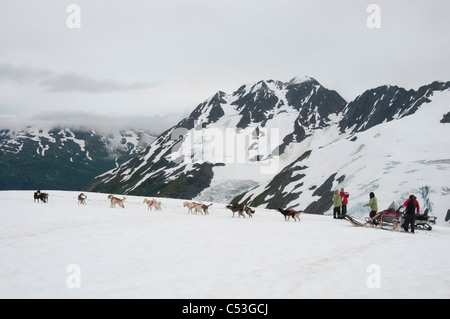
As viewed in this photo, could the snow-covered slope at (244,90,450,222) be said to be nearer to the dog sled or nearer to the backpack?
the dog sled

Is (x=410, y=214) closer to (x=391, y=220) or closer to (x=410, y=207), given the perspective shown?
(x=410, y=207)

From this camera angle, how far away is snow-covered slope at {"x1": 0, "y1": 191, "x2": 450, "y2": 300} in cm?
1171

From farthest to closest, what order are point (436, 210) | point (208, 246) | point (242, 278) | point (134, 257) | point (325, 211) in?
point (325, 211), point (436, 210), point (208, 246), point (134, 257), point (242, 278)

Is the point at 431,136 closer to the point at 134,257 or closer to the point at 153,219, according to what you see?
the point at 153,219

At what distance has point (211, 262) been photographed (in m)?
15.0

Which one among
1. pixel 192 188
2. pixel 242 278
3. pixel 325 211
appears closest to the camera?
pixel 242 278

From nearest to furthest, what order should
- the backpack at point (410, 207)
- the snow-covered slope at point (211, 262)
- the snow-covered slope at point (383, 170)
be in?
the snow-covered slope at point (211, 262) < the backpack at point (410, 207) < the snow-covered slope at point (383, 170)

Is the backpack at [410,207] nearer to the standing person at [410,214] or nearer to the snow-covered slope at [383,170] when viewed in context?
the standing person at [410,214]

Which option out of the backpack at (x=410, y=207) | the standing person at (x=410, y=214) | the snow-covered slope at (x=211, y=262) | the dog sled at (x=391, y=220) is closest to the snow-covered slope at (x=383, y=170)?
the dog sled at (x=391, y=220)

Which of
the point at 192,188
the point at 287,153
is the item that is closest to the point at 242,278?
the point at 192,188

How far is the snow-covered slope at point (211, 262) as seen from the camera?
11711mm

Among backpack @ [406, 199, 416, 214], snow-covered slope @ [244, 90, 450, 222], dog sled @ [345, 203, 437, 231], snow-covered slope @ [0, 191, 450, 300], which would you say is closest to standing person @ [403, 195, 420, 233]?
backpack @ [406, 199, 416, 214]

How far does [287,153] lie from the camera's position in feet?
632
